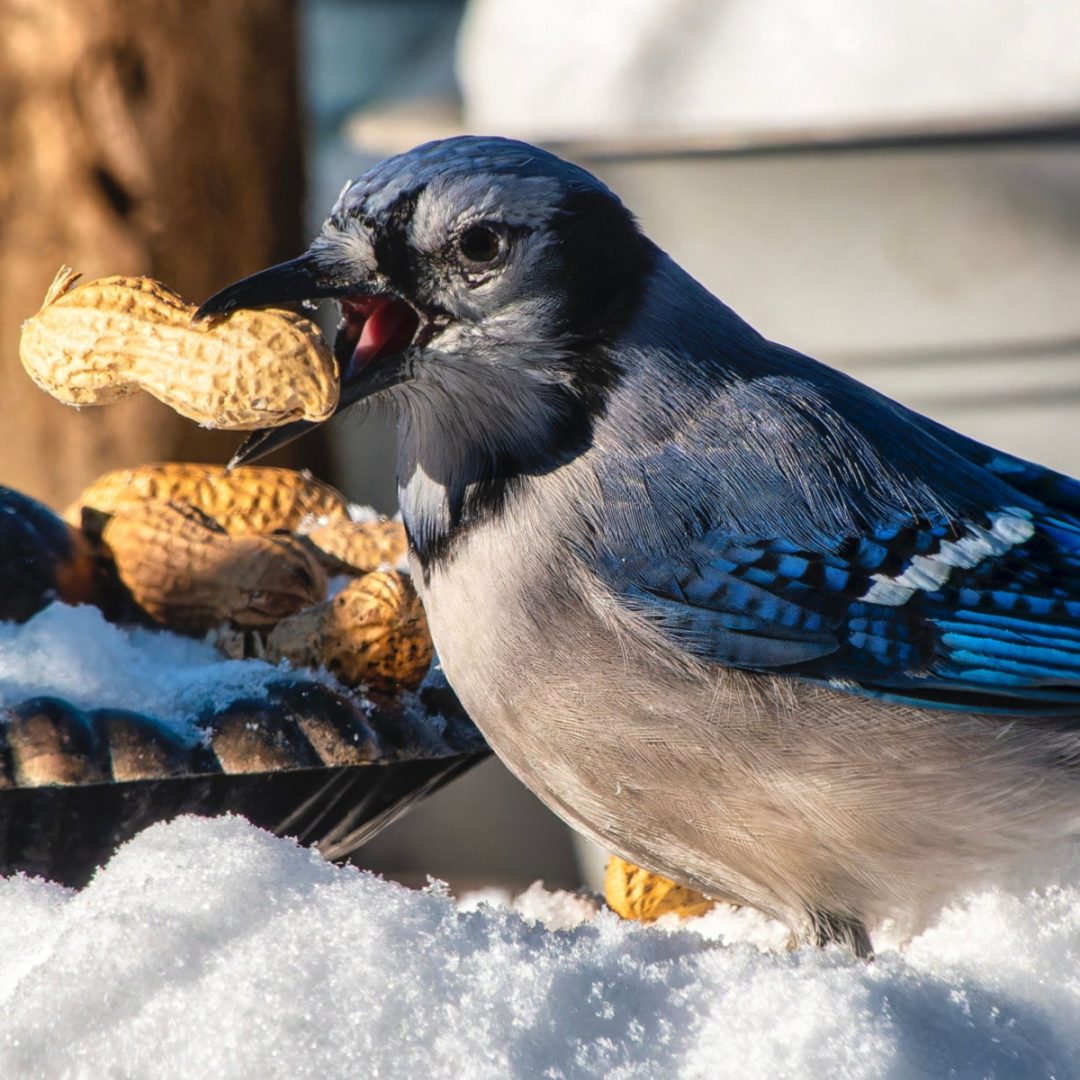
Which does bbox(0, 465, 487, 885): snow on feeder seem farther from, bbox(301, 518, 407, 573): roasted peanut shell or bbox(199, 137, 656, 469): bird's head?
bbox(199, 137, 656, 469): bird's head

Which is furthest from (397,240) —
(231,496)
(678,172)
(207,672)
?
(678,172)

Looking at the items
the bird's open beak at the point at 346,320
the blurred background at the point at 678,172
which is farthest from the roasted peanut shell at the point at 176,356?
the blurred background at the point at 678,172

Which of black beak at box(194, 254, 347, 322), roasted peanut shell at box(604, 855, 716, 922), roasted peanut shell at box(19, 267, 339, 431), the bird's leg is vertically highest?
black beak at box(194, 254, 347, 322)

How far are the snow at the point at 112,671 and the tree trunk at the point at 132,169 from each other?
1017mm

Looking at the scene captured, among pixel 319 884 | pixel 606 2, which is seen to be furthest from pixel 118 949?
pixel 606 2

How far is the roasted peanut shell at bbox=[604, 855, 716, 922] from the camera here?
1015 millimetres

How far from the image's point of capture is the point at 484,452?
2.84ft

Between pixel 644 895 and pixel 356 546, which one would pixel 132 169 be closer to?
pixel 356 546

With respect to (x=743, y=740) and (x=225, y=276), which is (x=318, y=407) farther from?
(x=225, y=276)

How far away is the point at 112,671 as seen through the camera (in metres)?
0.88

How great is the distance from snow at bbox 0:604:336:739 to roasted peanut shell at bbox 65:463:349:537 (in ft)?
0.65

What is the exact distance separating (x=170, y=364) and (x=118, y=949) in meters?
0.40

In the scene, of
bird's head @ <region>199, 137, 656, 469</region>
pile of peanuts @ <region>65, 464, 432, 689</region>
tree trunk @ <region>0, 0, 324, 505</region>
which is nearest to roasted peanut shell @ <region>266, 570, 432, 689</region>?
pile of peanuts @ <region>65, 464, 432, 689</region>

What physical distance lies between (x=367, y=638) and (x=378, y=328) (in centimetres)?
20
